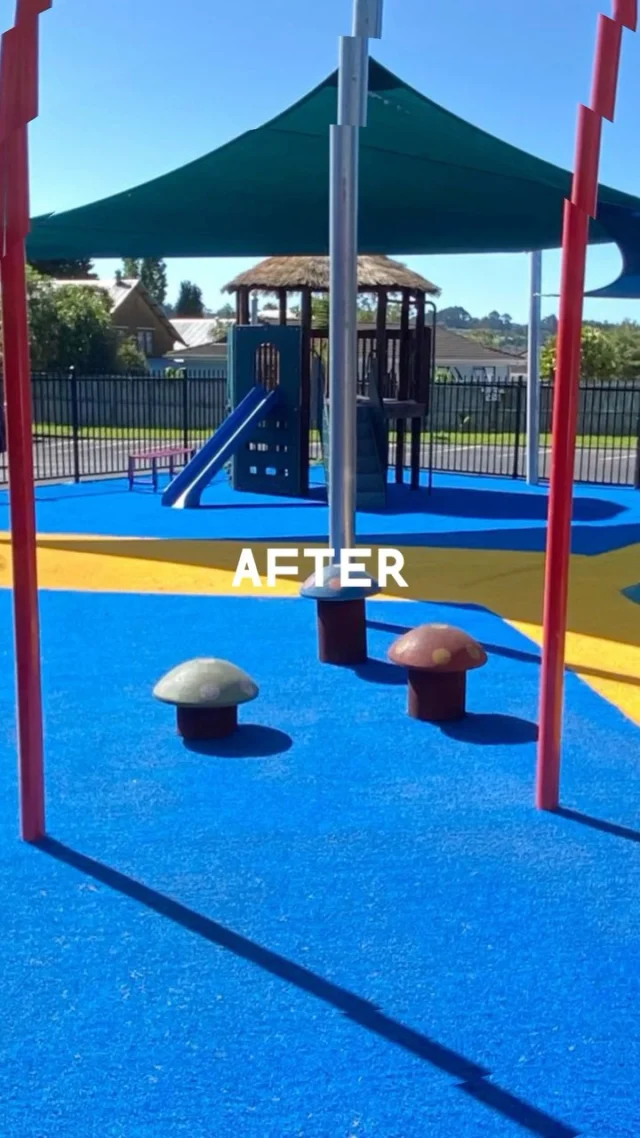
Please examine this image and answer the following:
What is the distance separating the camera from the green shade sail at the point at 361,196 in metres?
9.00

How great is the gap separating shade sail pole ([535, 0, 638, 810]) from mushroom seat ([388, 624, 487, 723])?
3.45 ft

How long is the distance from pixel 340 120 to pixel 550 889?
4.96 metres

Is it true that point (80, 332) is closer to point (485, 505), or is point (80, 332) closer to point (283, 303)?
point (283, 303)

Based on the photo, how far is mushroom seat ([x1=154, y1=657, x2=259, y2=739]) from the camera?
5.26 meters

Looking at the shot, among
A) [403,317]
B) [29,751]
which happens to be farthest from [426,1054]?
[403,317]

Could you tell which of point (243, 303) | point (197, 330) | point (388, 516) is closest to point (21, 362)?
point (388, 516)

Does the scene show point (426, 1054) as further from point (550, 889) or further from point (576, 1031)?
point (550, 889)

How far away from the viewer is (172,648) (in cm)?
723

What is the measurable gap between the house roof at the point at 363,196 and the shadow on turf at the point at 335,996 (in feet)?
19.9

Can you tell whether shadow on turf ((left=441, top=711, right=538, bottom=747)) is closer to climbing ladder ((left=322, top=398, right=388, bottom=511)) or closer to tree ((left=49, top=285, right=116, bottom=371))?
climbing ladder ((left=322, top=398, right=388, bottom=511))

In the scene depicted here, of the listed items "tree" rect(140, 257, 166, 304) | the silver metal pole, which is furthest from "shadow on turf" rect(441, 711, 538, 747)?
"tree" rect(140, 257, 166, 304)

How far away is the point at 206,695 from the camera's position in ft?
17.3

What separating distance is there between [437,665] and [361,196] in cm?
706

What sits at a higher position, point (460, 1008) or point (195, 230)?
point (195, 230)
